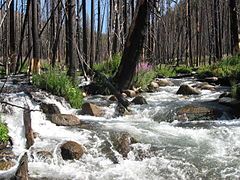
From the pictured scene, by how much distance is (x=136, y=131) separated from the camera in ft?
29.6

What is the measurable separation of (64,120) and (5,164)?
2885 millimetres

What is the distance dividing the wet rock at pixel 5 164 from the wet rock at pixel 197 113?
16.3ft

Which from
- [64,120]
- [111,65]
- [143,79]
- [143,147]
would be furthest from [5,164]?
[111,65]

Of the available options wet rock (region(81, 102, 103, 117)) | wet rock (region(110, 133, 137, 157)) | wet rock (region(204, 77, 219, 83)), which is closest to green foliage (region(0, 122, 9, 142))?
wet rock (region(110, 133, 137, 157))

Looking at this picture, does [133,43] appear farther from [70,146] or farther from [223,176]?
[223,176]

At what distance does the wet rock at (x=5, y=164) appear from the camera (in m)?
6.65

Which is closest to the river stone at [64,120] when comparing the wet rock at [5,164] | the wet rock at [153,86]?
the wet rock at [5,164]

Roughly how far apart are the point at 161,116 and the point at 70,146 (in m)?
4.00

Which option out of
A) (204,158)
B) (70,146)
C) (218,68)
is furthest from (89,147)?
(218,68)

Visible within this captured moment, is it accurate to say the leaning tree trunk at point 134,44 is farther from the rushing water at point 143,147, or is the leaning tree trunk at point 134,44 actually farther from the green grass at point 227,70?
the green grass at point 227,70

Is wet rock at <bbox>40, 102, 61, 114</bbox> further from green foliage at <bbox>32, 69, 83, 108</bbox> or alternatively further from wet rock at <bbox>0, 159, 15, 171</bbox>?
wet rock at <bbox>0, 159, 15, 171</bbox>

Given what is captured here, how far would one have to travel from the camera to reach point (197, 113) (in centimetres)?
1088

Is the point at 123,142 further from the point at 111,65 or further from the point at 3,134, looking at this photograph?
the point at 111,65

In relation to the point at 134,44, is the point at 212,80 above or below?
below
